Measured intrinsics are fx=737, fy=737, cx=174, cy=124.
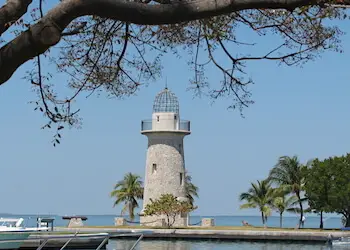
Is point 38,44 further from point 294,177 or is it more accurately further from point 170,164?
point 294,177

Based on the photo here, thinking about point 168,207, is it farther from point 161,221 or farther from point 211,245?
point 211,245

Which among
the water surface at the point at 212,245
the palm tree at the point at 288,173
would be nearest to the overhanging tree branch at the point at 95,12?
the water surface at the point at 212,245

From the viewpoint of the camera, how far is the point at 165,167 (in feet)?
151

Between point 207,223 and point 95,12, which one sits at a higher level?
point 207,223

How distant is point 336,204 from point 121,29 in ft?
133

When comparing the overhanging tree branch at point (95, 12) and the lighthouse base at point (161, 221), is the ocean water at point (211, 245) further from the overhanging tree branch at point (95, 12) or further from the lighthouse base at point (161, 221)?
the overhanging tree branch at point (95, 12)

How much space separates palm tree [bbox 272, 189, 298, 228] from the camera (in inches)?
2041

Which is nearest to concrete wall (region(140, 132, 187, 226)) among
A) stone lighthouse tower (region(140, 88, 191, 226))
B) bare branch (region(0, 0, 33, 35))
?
stone lighthouse tower (region(140, 88, 191, 226))

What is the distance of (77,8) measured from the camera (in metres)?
5.17

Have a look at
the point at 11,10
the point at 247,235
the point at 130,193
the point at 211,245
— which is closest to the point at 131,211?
the point at 130,193

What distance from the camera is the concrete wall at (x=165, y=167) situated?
4584cm

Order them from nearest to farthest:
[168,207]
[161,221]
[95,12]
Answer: [95,12], [168,207], [161,221]

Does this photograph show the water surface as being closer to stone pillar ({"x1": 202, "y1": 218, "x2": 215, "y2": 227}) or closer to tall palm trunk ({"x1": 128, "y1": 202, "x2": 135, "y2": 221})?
stone pillar ({"x1": 202, "y1": 218, "x2": 215, "y2": 227})

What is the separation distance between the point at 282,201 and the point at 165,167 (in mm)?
10548
